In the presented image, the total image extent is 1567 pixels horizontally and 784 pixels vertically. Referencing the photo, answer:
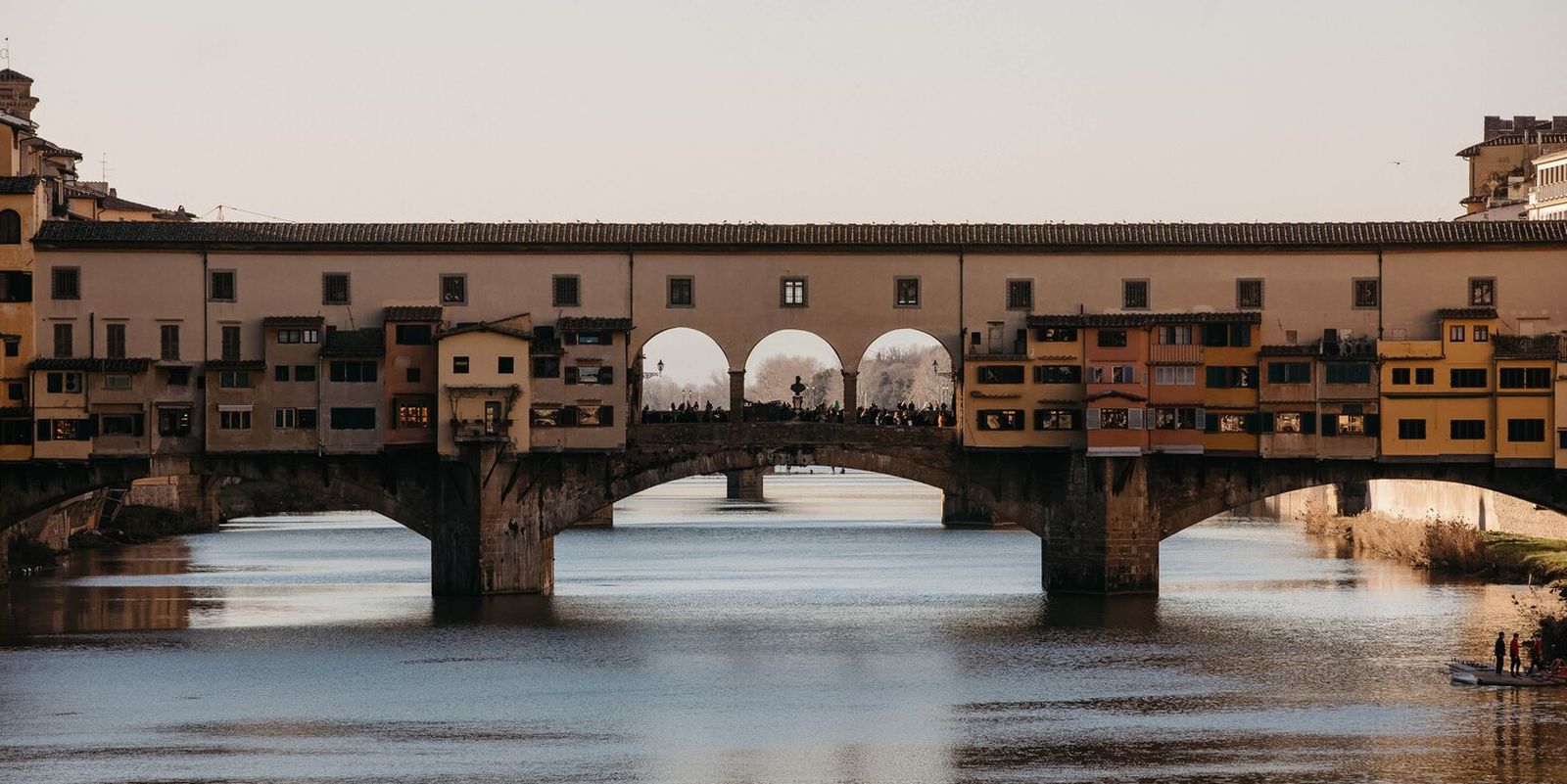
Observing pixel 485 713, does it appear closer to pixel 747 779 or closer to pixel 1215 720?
pixel 747 779

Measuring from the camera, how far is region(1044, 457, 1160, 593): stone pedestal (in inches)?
2987

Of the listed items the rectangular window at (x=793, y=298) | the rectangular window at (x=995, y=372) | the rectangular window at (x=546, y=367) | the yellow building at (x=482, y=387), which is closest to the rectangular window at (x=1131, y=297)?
the rectangular window at (x=995, y=372)

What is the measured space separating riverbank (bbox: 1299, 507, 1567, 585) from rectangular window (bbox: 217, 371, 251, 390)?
4260 centimetres

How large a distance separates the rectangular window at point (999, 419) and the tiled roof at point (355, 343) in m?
19.8

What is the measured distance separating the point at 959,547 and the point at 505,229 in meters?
39.9

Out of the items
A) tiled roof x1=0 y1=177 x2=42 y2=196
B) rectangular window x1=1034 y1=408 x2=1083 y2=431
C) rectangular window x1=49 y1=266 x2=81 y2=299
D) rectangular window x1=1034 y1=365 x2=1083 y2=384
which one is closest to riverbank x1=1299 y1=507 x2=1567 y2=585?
rectangular window x1=1034 y1=408 x2=1083 y2=431

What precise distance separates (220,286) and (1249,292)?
3424 cm

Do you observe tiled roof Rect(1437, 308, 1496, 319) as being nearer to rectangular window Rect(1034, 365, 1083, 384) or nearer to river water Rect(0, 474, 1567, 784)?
river water Rect(0, 474, 1567, 784)

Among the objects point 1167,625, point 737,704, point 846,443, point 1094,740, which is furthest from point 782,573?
point 1094,740

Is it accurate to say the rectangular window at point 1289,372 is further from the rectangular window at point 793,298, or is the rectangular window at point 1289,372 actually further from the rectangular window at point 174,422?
the rectangular window at point 174,422

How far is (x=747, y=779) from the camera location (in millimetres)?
46094

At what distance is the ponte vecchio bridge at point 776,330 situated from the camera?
75688 millimetres

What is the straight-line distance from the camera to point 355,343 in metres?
76.2

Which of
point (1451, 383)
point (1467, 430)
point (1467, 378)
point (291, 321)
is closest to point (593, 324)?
point (291, 321)
